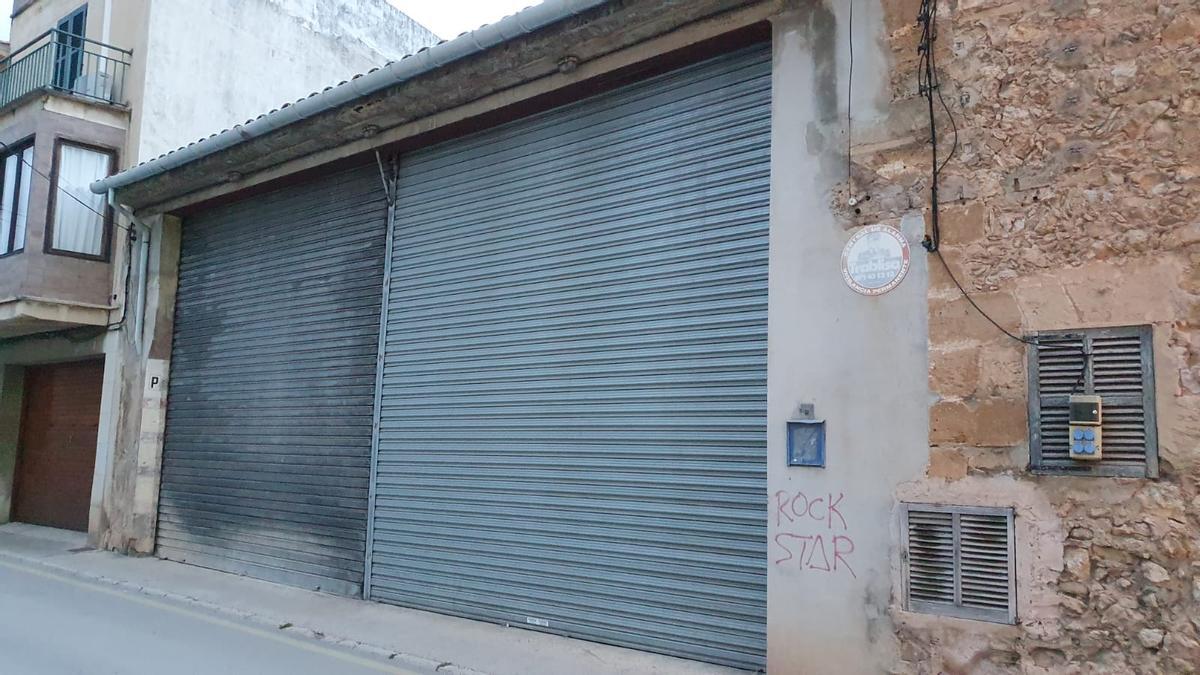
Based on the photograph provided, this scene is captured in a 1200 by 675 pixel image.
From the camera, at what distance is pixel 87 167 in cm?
1277

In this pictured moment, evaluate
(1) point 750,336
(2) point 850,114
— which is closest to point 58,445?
(1) point 750,336

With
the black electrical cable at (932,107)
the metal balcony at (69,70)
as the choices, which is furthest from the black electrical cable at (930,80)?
the metal balcony at (69,70)

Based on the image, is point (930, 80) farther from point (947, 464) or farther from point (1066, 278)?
point (947, 464)

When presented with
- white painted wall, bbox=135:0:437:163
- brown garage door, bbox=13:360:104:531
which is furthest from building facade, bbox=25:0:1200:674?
brown garage door, bbox=13:360:104:531

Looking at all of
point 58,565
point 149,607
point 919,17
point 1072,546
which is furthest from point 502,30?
point 58,565

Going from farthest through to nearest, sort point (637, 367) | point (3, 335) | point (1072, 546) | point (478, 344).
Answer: point (3, 335), point (478, 344), point (637, 367), point (1072, 546)

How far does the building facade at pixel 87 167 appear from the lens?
1234cm

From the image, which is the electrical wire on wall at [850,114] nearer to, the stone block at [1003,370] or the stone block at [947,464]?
the stone block at [1003,370]

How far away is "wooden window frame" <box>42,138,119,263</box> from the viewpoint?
12320 millimetres

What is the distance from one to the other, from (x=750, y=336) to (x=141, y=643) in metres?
5.77

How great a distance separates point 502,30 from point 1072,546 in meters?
5.88

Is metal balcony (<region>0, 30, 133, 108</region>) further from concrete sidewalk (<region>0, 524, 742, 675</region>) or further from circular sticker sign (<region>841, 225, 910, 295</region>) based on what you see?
circular sticker sign (<region>841, 225, 910, 295</region>)

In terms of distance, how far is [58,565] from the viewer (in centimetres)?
1082

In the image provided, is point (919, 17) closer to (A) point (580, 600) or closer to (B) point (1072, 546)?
(B) point (1072, 546)
